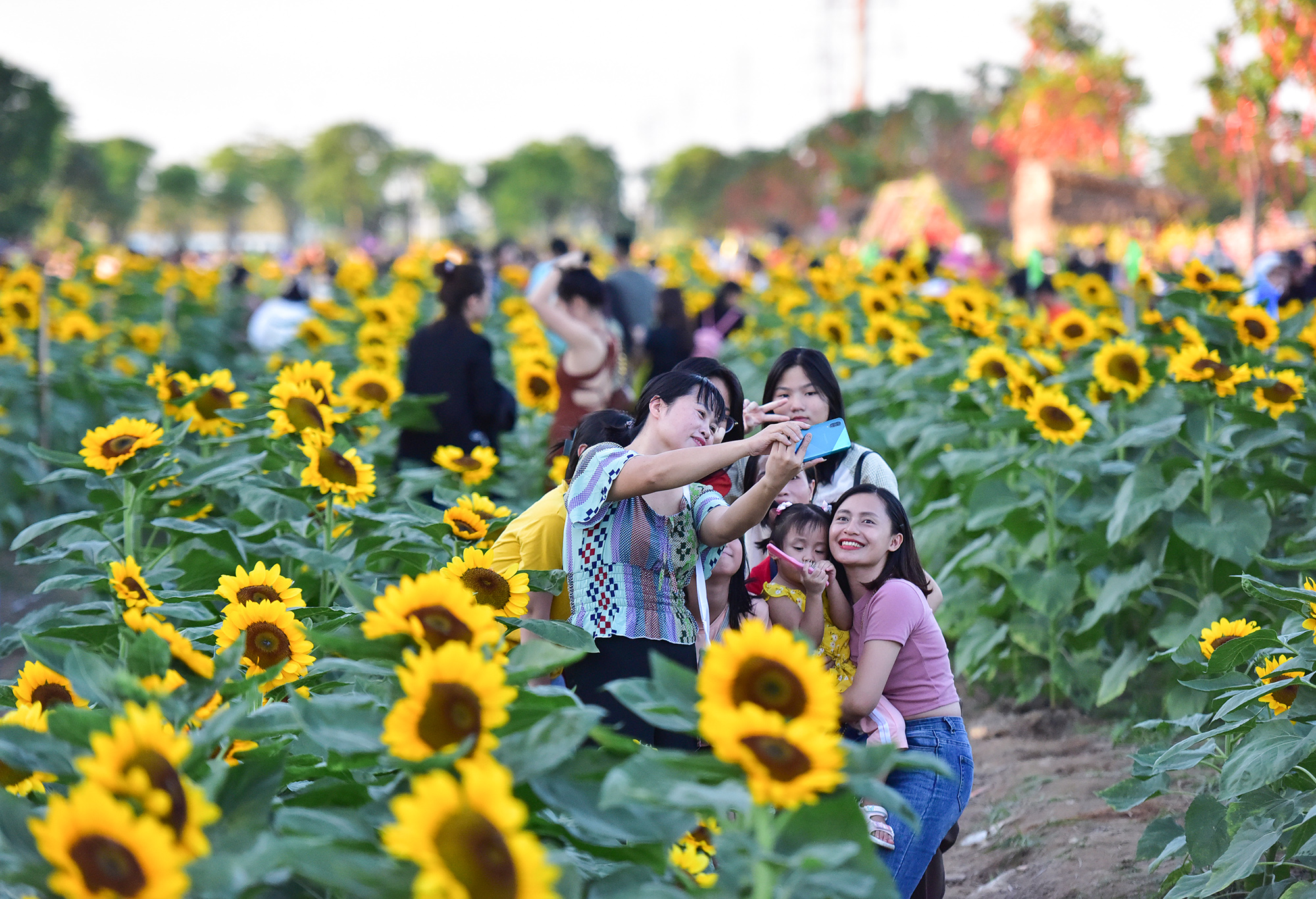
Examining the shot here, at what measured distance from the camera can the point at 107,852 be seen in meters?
1.32

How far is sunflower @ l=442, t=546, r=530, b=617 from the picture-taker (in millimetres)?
2406

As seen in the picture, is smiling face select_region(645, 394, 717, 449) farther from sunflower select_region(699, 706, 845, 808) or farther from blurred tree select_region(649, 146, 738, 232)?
blurred tree select_region(649, 146, 738, 232)

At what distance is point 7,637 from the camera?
2.90 metres

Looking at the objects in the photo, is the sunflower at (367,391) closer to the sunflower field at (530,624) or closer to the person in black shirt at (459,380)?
the sunflower field at (530,624)

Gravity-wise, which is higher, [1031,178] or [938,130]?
[938,130]

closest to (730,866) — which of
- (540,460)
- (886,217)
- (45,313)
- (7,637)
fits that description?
(7,637)

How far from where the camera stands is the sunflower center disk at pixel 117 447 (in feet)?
10.4

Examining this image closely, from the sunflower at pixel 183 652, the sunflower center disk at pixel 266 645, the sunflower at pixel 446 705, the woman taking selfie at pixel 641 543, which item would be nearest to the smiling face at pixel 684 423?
the woman taking selfie at pixel 641 543

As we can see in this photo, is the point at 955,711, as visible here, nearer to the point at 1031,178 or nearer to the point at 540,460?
the point at 540,460

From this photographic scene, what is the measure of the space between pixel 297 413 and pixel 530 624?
5.67 ft

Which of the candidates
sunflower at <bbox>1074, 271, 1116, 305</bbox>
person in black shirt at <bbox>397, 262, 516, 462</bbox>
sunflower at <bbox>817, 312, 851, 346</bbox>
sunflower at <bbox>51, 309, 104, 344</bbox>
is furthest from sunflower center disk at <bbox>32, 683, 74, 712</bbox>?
sunflower at <bbox>51, 309, 104, 344</bbox>

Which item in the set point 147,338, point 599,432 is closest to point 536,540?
point 599,432

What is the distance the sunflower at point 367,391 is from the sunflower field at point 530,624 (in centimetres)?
1

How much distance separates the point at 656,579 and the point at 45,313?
5.66m
